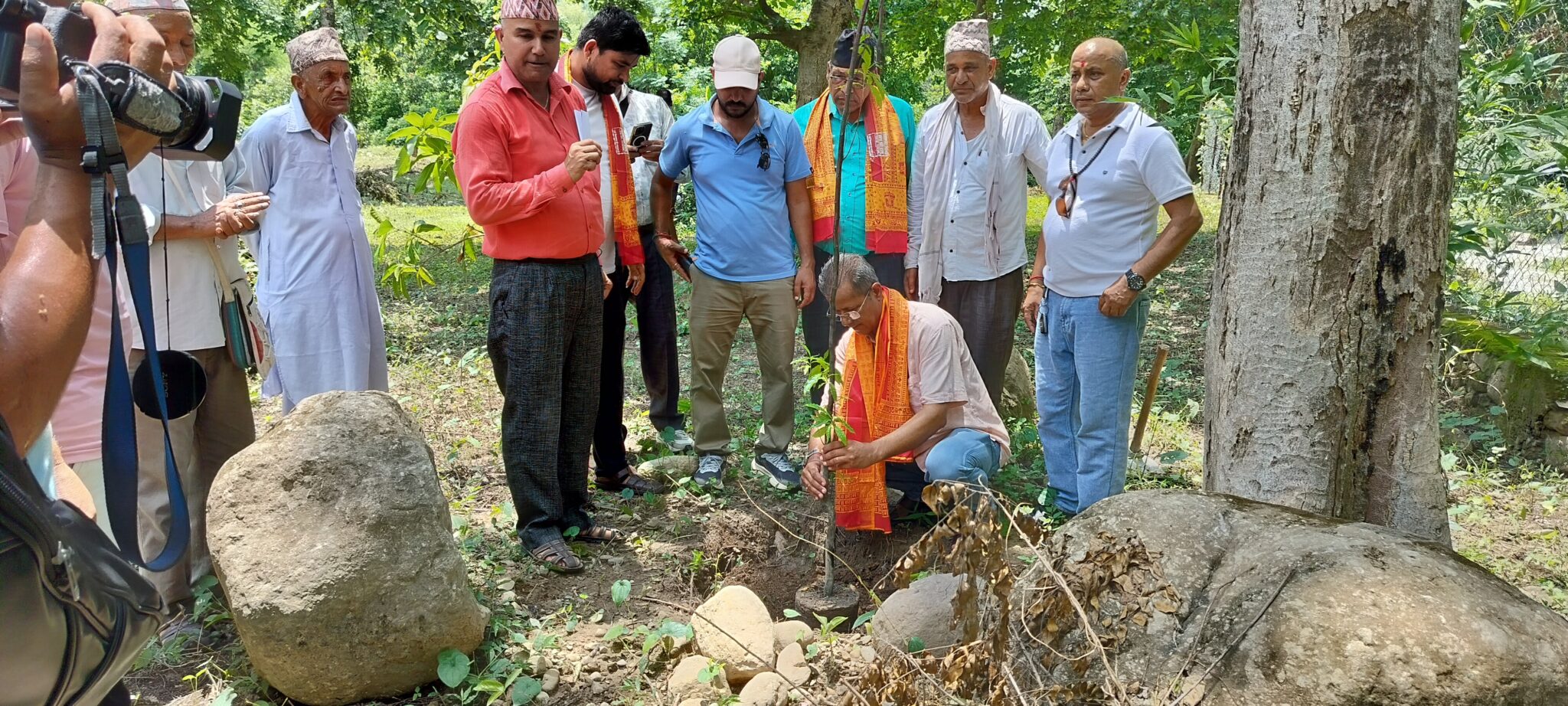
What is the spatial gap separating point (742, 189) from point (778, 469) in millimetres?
1302

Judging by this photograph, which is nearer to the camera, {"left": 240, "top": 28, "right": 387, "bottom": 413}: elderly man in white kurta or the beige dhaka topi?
{"left": 240, "top": 28, "right": 387, "bottom": 413}: elderly man in white kurta

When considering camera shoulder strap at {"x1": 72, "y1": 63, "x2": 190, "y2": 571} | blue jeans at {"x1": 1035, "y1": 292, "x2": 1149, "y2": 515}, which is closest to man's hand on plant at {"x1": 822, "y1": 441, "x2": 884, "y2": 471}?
blue jeans at {"x1": 1035, "y1": 292, "x2": 1149, "y2": 515}

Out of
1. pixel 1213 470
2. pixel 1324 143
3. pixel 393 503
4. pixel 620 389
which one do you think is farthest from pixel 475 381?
pixel 1324 143

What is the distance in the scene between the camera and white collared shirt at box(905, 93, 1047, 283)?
15.0ft

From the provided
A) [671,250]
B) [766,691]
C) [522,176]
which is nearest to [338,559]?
[766,691]

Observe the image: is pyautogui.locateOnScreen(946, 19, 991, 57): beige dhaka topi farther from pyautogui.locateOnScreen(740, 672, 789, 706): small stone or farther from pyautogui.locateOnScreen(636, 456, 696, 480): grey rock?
pyautogui.locateOnScreen(740, 672, 789, 706): small stone

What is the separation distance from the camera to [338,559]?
116 inches

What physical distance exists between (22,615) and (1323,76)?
2.74 m

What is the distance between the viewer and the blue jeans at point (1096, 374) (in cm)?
400

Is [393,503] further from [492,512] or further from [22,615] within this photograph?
[22,615]

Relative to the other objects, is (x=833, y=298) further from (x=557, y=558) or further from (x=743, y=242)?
(x=557, y=558)

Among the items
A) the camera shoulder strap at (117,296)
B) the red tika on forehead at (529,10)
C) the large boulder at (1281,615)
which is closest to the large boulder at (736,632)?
the large boulder at (1281,615)

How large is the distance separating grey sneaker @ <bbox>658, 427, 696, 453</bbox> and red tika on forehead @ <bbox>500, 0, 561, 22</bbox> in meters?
2.27

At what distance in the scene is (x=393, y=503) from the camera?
10.1ft
